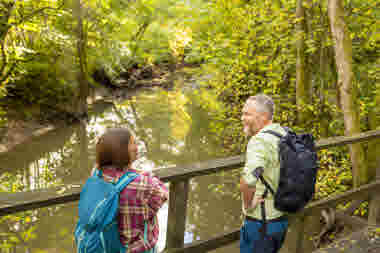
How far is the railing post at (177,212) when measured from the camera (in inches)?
77.5

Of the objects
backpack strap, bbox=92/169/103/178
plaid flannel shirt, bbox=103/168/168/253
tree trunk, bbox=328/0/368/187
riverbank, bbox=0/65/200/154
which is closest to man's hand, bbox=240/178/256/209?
plaid flannel shirt, bbox=103/168/168/253

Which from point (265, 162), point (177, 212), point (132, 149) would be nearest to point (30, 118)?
point (177, 212)

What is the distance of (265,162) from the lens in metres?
1.79

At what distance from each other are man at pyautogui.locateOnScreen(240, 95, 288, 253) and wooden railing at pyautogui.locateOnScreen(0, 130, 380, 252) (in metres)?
0.31

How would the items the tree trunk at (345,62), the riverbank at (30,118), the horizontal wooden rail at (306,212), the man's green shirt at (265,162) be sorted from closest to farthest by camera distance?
the man's green shirt at (265,162), the horizontal wooden rail at (306,212), the tree trunk at (345,62), the riverbank at (30,118)

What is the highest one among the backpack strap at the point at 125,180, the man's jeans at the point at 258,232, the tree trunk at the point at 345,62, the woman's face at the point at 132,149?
the tree trunk at the point at 345,62

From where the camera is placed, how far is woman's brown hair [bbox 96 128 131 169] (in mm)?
1425

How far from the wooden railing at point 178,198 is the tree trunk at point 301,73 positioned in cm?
302

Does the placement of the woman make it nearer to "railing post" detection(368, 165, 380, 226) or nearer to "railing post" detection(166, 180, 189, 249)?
"railing post" detection(166, 180, 189, 249)

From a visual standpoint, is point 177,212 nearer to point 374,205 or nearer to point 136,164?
point 374,205

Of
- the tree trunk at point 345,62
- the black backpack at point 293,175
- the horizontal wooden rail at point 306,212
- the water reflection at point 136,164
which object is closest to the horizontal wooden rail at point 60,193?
the black backpack at point 293,175

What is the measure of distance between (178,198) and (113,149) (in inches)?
28.7

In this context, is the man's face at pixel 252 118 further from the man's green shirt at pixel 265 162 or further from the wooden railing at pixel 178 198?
the wooden railing at pixel 178 198

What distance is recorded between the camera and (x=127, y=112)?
1909cm
